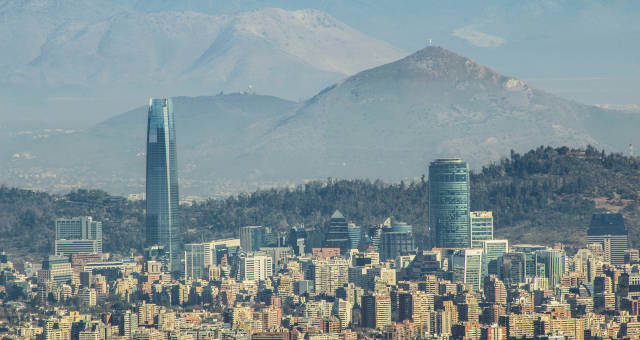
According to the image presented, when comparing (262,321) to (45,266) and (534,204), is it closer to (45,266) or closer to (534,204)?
(45,266)

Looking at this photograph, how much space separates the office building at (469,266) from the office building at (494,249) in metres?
0.87

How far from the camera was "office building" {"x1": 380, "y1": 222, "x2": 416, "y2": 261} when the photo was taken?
553 feet

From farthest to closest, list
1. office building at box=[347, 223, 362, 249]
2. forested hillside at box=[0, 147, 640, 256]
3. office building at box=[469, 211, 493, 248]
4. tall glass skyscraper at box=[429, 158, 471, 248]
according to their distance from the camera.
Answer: office building at box=[347, 223, 362, 249]
forested hillside at box=[0, 147, 640, 256]
tall glass skyscraper at box=[429, 158, 471, 248]
office building at box=[469, 211, 493, 248]

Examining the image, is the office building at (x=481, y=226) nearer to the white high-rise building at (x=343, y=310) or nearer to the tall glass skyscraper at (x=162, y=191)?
the tall glass skyscraper at (x=162, y=191)

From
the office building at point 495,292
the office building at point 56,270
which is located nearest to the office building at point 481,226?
the office building at point 56,270

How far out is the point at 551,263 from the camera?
14575 centimetres

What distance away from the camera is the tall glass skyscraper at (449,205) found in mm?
168000

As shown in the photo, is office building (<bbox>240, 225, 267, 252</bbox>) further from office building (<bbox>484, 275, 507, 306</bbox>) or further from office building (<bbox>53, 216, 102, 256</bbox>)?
office building (<bbox>484, 275, 507, 306</bbox>)

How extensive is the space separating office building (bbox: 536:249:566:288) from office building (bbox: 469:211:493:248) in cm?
1810

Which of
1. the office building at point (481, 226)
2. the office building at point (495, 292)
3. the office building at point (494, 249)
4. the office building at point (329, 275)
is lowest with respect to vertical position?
the office building at point (495, 292)

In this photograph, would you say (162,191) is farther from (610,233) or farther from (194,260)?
(610,233)

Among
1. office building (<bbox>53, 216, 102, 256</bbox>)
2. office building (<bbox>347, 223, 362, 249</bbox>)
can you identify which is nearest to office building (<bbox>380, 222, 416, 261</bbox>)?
office building (<bbox>347, 223, 362, 249</bbox>)

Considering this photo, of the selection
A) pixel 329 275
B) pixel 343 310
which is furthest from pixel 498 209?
pixel 343 310

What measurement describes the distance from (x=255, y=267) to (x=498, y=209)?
32594 millimetres
